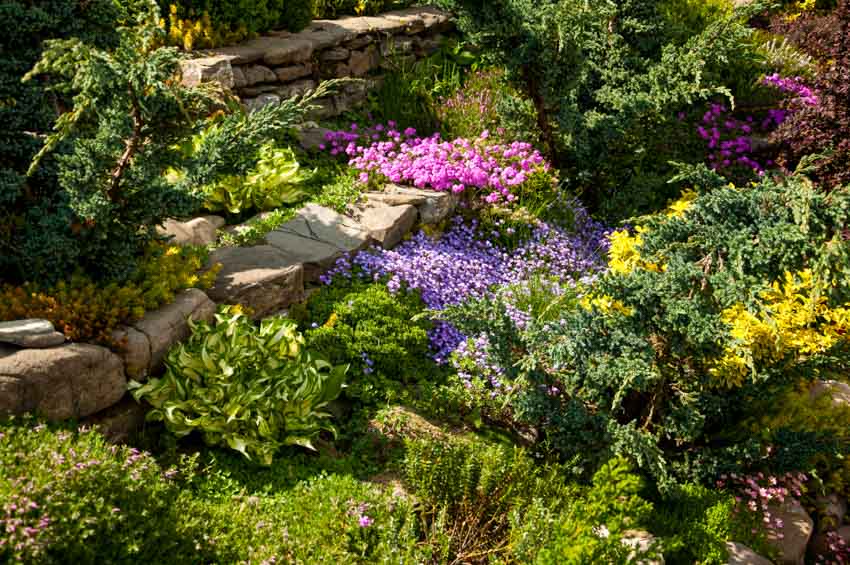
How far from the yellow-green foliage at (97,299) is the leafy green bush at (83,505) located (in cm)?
59

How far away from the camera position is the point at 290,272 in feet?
16.8

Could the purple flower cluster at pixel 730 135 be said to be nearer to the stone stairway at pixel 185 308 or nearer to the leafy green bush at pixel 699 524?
the stone stairway at pixel 185 308

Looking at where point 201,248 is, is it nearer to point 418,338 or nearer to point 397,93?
point 418,338

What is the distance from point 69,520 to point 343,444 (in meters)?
1.84

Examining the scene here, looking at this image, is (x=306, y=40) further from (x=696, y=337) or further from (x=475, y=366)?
(x=696, y=337)

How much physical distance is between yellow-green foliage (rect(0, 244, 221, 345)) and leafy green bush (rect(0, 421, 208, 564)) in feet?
1.94

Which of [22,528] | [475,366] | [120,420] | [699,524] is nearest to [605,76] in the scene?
[475,366]

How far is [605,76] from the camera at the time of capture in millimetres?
7332

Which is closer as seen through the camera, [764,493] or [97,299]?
[97,299]

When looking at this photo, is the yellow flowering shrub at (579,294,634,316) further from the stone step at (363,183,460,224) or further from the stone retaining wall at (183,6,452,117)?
the stone retaining wall at (183,6,452,117)

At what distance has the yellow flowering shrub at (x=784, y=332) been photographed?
4473 mm

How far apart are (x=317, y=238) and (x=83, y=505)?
306 centimetres

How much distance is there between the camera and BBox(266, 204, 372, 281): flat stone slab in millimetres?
5512

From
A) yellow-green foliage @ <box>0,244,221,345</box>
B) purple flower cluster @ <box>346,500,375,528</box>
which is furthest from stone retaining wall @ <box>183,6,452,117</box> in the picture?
purple flower cluster @ <box>346,500,375,528</box>
